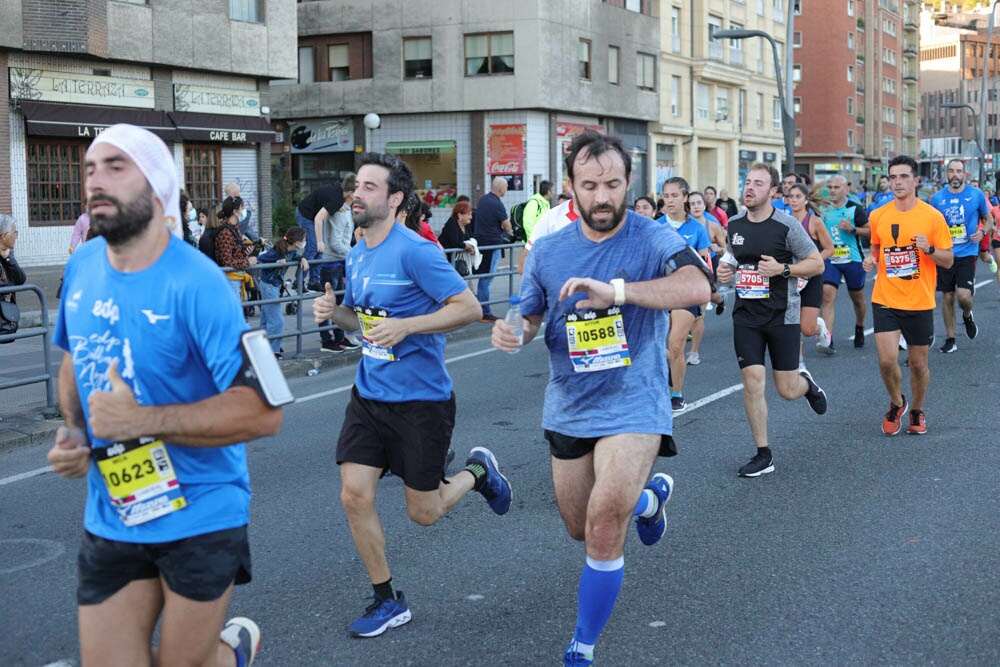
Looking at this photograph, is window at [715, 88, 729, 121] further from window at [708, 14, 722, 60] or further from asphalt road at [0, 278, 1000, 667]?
asphalt road at [0, 278, 1000, 667]

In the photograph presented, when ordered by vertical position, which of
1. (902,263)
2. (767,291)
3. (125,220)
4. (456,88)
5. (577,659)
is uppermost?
(456,88)

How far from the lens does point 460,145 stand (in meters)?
41.1

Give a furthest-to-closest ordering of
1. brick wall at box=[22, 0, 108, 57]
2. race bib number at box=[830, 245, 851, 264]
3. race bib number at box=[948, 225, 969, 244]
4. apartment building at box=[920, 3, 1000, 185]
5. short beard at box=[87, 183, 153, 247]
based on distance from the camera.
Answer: apartment building at box=[920, 3, 1000, 185]
brick wall at box=[22, 0, 108, 57]
race bib number at box=[830, 245, 851, 264]
race bib number at box=[948, 225, 969, 244]
short beard at box=[87, 183, 153, 247]

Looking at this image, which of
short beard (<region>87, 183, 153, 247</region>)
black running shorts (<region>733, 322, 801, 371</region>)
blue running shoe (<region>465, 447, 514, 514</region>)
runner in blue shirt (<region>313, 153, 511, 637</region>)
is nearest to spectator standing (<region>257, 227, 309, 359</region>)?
black running shorts (<region>733, 322, 801, 371</region>)

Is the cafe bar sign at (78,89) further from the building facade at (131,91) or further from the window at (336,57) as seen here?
the window at (336,57)

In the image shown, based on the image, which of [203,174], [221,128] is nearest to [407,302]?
[221,128]

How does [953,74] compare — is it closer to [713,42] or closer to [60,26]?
[713,42]

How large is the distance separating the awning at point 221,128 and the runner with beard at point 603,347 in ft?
77.9

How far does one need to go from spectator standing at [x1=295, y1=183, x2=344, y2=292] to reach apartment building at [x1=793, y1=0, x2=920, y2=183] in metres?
63.7

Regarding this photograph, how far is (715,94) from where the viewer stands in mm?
55125

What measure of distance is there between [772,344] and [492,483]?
298 centimetres

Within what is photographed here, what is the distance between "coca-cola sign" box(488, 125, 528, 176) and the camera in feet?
130

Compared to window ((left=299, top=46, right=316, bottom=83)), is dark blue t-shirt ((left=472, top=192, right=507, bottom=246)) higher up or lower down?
lower down

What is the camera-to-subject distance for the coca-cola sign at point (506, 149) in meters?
39.8
